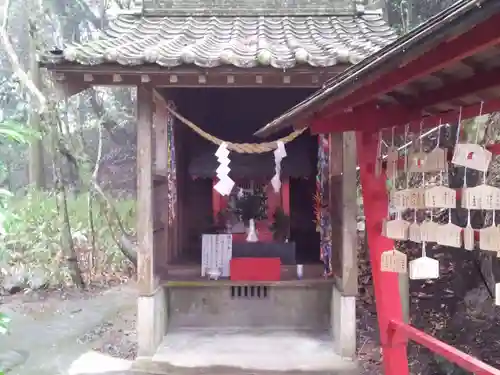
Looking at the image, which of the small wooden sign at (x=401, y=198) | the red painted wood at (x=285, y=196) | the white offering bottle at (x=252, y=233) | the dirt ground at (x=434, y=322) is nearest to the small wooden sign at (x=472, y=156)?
the small wooden sign at (x=401, y=198)

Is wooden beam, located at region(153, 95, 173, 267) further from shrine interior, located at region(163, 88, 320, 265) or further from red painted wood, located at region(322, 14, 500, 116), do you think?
red painted wood, located at region(322, 14, 500, 116)

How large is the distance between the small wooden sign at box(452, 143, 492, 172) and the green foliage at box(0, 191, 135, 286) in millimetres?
8504

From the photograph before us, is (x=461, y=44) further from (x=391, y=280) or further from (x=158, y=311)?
(x=158, y=311)

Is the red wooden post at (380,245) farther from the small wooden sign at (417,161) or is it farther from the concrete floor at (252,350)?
the concrete floor at (252,350)

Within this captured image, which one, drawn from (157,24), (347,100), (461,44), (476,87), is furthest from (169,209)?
(461,44)

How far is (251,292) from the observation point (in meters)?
6.67

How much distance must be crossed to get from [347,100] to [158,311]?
12.8 ft

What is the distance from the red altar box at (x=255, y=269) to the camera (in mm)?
6527

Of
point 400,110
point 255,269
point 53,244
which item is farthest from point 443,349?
point 53,244

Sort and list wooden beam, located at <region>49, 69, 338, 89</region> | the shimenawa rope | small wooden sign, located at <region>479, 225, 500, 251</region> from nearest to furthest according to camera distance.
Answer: small wooden sign, located at <region>479, 225, 500, 251</region> < wooden beam, located at <region>49, 69, 338, 89</region> < the shimenawa rope

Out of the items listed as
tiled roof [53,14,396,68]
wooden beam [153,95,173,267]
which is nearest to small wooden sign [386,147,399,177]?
tiled roof [53,14,396,68]

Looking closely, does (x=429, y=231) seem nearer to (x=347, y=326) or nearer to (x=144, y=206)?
(x=347, y=326)

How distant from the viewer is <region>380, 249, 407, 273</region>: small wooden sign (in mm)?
3432

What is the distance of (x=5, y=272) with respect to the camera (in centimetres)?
1035
